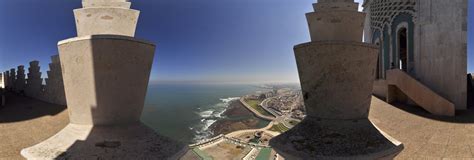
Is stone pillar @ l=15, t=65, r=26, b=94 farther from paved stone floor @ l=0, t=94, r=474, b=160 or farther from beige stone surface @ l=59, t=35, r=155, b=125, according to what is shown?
beige stone surface @ l=59, t=35, r=155, b=125

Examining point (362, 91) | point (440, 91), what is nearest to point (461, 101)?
point (440, 91)

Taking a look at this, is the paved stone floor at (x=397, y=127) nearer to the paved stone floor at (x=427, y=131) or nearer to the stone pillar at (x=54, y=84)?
the paved stone floor at (x=427, y=131)

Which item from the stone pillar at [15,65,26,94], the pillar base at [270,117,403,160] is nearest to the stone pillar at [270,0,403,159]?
the pillar base at [270,117,403,160]

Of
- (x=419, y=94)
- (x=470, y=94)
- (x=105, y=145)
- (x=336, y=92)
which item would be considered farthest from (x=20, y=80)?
(x=470, y=94)

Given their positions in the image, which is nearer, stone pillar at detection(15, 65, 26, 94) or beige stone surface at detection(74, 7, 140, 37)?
beige stone surface at detection(74, 7, 140, 37)

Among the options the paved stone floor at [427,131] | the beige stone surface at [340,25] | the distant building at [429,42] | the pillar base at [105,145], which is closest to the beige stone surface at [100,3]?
the pillar base at [105,145]

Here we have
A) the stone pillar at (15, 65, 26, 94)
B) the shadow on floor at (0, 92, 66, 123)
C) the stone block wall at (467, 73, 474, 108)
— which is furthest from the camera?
the stone pillar at (15, 65, 26, 94)

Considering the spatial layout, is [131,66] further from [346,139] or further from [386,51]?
[386,51]

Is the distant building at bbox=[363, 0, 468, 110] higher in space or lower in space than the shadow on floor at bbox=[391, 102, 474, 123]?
higher
